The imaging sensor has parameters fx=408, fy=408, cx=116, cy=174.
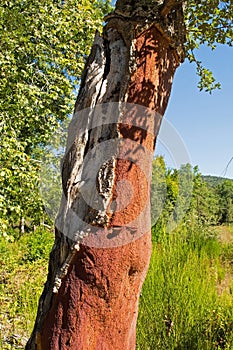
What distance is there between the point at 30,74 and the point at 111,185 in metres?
4.41

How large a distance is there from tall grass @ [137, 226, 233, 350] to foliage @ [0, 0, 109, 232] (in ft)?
6.07

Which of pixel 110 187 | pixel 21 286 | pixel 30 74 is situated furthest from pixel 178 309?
pixel 30 74

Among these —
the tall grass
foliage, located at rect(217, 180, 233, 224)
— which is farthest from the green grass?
foliage, located at rect(217, 180, 233, 224)

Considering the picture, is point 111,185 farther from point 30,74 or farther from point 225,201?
point 225,201

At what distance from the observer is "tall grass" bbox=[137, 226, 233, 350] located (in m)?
2.78

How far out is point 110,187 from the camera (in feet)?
4.89

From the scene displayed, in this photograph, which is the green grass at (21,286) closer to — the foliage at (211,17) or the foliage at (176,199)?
the foliage at (176,199)

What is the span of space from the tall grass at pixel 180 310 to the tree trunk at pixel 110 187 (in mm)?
1231

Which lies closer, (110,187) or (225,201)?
(110,187)

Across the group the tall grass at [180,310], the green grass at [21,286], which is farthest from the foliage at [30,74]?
the tall grass at [180,310]

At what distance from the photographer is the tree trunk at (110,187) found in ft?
4.85

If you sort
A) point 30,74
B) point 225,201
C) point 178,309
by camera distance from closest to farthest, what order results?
point 178,309 < point 30,74 < point 225,201

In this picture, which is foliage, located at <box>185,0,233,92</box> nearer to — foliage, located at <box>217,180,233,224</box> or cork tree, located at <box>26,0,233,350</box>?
cork tree, located at <box>26,0,233,350</box>

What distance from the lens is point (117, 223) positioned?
1.50 meters
